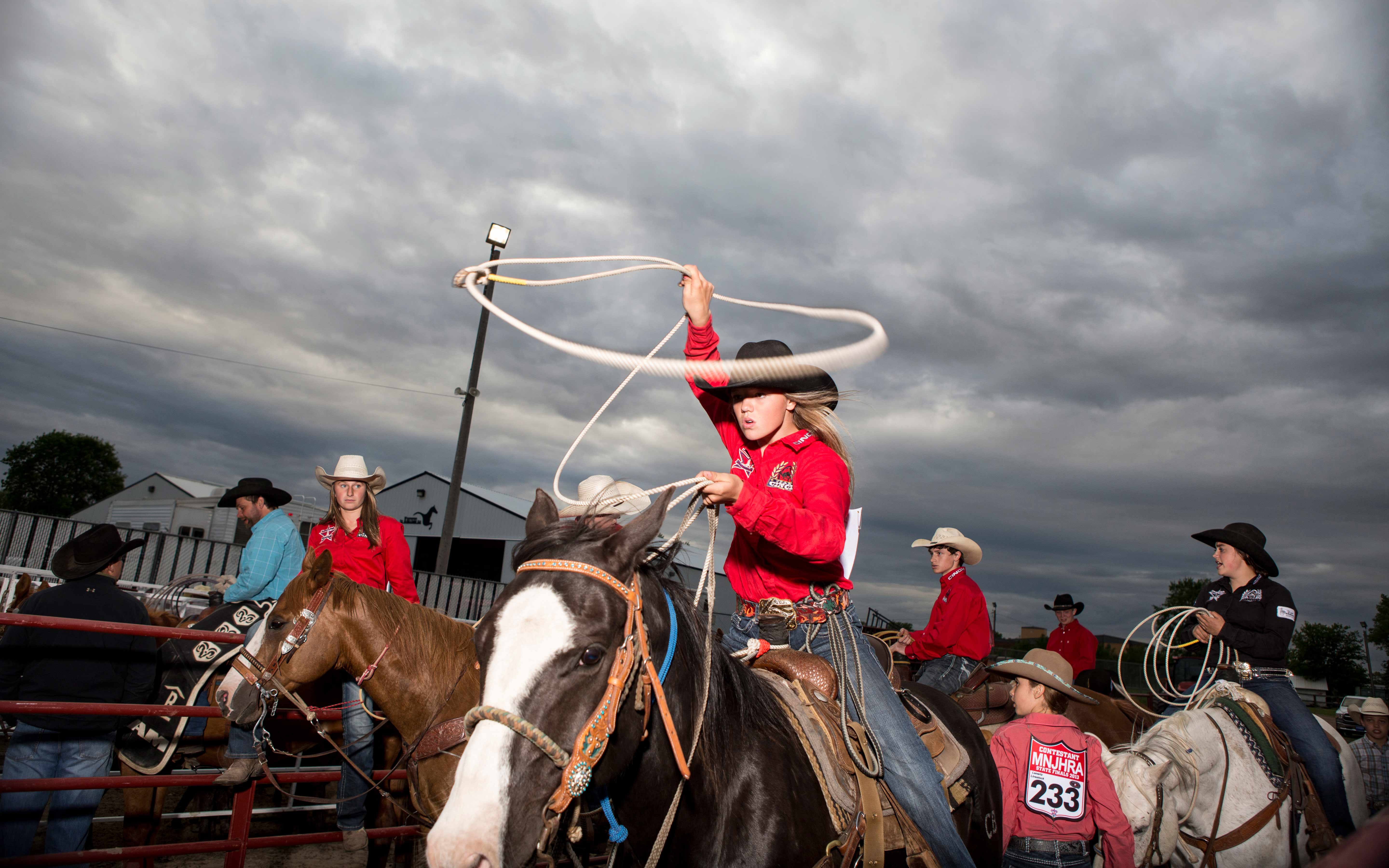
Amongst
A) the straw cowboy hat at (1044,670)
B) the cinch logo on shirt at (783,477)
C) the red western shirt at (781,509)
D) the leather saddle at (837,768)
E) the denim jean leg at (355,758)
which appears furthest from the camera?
the denim jean leg at (355,758)

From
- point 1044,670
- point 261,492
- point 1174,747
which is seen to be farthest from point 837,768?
point 261,492

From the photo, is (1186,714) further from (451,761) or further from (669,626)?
(451,761)

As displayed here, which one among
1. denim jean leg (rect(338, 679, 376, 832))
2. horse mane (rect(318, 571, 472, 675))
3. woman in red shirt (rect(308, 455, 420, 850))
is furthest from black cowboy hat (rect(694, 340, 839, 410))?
denim jean leg (rect(338, 679, 376, 832))

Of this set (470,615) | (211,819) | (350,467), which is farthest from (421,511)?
(350,467)

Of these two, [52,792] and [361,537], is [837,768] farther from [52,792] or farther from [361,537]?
[52,792]

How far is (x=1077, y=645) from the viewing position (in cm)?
1009

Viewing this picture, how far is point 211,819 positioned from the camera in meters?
7.25

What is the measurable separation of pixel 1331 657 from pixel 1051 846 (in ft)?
329

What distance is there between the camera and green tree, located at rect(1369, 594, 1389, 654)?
7288 centimetres

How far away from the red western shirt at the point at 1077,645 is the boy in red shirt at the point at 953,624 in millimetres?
3138

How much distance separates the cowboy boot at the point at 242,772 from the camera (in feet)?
14.5

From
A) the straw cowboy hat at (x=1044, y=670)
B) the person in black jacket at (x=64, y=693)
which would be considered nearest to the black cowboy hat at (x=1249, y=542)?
the straw cowboy hat at (x=1044, y=670)

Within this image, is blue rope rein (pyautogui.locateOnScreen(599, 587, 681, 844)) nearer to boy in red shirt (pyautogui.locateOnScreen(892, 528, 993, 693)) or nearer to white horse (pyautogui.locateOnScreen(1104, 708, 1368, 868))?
white horse (pyautogui.locateOnScreen(1104, 708, 1368, 868))

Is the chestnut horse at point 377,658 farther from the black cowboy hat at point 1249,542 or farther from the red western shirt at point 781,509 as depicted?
the black cowboy hat at point 1249,542
